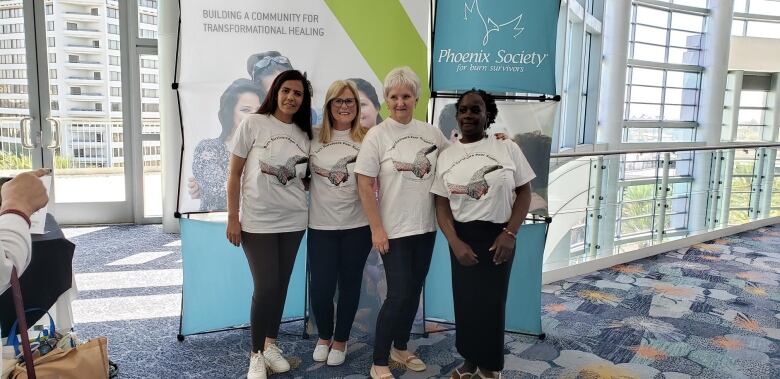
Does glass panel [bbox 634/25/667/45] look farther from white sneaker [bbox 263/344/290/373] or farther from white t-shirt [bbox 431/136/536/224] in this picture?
white sneaker [bbox 263/344/290/373]

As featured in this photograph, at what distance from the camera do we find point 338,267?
2648mm

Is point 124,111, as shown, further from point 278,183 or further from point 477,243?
point 477,243

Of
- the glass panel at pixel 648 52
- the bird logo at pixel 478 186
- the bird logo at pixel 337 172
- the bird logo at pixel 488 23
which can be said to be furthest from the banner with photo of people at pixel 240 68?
the glass panel at pixel 648 52

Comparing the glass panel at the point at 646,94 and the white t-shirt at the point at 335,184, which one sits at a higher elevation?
the glass panel at the point at 646,94

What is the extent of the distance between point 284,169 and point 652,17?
45.1 ft

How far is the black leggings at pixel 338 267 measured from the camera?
8.50 feet

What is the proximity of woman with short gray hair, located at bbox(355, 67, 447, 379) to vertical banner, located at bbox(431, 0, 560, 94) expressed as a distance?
59 cm

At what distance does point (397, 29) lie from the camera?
9.60 feet

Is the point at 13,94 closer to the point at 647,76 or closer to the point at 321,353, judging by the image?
the point at 321,353

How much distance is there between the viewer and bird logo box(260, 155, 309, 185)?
2428mm

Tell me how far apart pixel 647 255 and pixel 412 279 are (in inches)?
144

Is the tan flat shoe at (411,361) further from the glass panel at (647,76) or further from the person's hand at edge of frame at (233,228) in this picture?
the glass panel at (647,76)

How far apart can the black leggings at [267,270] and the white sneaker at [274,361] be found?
126 millimetres

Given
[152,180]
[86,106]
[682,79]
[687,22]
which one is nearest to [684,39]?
[687,22]
